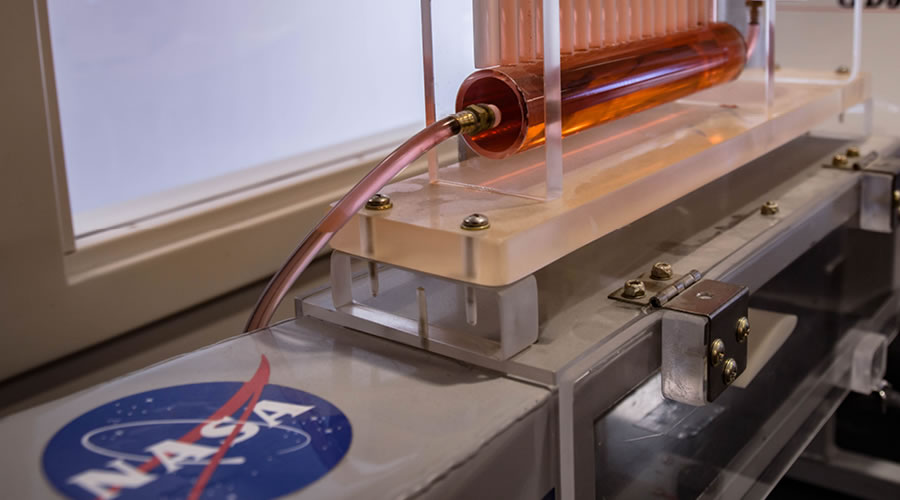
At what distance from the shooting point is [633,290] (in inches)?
29.7

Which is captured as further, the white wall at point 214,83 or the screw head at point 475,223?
the white wall at point 214,83

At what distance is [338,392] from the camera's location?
0.65 m

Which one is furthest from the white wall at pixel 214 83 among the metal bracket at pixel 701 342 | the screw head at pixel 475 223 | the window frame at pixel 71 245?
the metal bracket at pixel 701 342

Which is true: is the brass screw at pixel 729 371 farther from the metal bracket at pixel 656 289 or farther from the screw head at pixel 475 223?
the screw head at pixel 475 223

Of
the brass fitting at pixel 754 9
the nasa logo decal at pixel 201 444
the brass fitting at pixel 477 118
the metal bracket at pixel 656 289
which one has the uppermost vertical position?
the brass fitting at pixel 754 9

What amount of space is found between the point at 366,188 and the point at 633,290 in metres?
0.24

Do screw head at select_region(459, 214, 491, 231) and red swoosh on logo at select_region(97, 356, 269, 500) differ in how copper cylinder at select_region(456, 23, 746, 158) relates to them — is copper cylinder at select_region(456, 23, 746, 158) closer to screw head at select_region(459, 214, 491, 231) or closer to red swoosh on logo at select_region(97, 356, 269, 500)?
screw head at select_region(459, 214, 491, 231)

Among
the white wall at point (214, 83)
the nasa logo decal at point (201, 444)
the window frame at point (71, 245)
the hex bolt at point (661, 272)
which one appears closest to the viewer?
the nasa logo decal at point (201, 444)

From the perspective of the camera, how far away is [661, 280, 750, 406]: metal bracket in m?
0.71

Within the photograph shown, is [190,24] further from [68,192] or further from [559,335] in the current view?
[559,335]

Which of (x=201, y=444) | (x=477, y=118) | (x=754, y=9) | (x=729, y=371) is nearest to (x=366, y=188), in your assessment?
(x=477, y=118)

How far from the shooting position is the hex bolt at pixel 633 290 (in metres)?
0.76

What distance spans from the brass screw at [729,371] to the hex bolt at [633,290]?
0.29ft

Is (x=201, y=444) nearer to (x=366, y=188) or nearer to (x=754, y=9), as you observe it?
(x=366, y=188)
